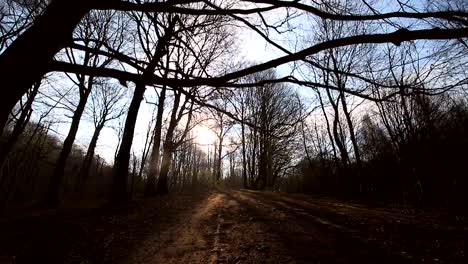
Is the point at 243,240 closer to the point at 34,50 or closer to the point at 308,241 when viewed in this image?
the point at 308,241

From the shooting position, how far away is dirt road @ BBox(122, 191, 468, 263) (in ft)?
13.4

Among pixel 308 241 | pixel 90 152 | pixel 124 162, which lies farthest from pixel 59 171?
pixel 308 241

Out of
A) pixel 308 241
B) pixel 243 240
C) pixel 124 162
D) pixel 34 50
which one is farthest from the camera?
pixel 124 162

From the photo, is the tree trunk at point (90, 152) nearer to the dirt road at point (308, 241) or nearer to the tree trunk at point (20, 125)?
the tree trunk at point (20, 125)

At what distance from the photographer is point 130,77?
84.6 inches

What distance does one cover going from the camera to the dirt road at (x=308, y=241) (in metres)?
4.07

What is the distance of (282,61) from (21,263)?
4.70 metres

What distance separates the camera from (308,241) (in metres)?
4.80

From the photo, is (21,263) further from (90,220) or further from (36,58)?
(36,58)

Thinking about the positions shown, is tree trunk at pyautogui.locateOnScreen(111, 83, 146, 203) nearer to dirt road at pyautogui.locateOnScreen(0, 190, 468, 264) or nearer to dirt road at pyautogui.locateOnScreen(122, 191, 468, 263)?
dirt road at pyautogui.locateOnScreen(0, 190, 468, 264)

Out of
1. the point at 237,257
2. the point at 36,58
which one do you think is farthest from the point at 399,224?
the point at 36,58

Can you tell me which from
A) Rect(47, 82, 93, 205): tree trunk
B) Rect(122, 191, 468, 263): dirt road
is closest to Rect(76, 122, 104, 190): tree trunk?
Rect(47, 82, 93, 205): tree trunk

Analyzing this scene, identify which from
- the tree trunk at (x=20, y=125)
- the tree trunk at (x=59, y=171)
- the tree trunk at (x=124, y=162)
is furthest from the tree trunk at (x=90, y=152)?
the tree trunk at (x=124, y=162)

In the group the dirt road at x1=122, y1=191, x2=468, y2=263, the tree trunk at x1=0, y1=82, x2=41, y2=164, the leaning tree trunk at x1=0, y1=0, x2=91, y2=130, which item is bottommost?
the dirt road at x1=122, y1=191, x2=468, y2=263
